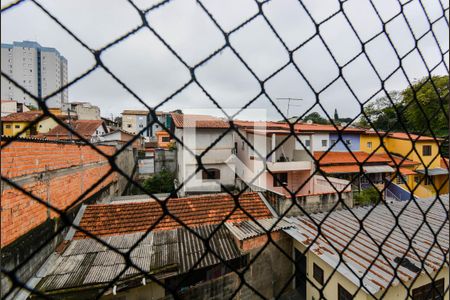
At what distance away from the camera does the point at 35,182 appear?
264 cm

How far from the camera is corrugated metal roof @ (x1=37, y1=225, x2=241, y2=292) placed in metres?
2.35

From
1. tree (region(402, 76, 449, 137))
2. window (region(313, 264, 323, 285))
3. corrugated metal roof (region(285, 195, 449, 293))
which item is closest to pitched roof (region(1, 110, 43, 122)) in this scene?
tree (region(402, 76, 449, 137))

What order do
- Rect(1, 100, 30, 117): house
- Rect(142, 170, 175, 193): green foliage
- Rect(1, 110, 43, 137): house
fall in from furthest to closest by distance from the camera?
Rect(142, 170, 175, 193): green foliage, Rect(1, 100, 30, 117): house, Rect(1, 110, 43, 137): house

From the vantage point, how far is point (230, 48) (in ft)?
1.43

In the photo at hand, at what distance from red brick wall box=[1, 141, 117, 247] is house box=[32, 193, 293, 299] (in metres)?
0.54

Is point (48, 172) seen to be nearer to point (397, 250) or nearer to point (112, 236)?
→ point (112, 236)

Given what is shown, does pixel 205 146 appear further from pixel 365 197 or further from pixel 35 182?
pixel 365 197

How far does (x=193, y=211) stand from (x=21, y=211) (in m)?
2.57

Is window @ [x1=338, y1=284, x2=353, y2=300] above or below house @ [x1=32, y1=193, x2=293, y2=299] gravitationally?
below

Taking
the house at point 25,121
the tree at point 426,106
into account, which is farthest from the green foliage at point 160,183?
the tree at point 426,106

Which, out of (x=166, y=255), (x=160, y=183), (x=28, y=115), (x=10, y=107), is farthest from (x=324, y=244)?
(x=10, y=107)

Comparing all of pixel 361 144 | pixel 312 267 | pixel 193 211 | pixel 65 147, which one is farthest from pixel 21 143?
pixel 361 144

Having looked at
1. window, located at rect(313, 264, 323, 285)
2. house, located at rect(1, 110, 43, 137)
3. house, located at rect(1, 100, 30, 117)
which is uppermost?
house, located at rect(1, 100, 30, 117)

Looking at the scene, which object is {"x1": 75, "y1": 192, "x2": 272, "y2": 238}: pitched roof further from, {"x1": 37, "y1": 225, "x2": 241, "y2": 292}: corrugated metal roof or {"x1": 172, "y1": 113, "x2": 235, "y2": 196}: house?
{"x1": 172, "y1": 113, "x2": 235, "y2": 196}: house
